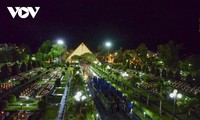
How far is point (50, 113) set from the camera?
76.3ft

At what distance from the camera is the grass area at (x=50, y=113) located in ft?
72.1

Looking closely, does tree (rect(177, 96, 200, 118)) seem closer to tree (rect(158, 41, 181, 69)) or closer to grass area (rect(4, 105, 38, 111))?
grass area (rect(4, 105, 38, 111))

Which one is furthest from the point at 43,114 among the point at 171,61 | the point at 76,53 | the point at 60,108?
the point at 76,53

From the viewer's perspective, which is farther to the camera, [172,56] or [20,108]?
[172,56]

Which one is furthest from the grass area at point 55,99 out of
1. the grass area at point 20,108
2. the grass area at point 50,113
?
the grass area at point 20,108

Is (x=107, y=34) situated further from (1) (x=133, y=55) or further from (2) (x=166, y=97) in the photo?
(2) (x=166, y=97)

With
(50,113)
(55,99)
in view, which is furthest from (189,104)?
(55,99)

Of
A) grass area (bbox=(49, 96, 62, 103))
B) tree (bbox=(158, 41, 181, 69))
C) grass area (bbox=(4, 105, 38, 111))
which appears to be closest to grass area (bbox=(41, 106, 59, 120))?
grass area (bbox=(4, 105, 38, 111))

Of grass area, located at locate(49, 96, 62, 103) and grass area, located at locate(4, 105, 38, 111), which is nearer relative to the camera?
grass area, located at locate(4, 105, 38, 111)

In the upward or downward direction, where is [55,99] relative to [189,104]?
downward

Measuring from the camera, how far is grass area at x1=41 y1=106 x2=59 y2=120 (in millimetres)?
21984

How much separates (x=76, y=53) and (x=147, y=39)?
99.8ft

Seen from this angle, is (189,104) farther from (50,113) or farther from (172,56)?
(172,56)

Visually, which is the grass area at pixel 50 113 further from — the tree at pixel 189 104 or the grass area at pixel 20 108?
the tree at pixel 189 104
